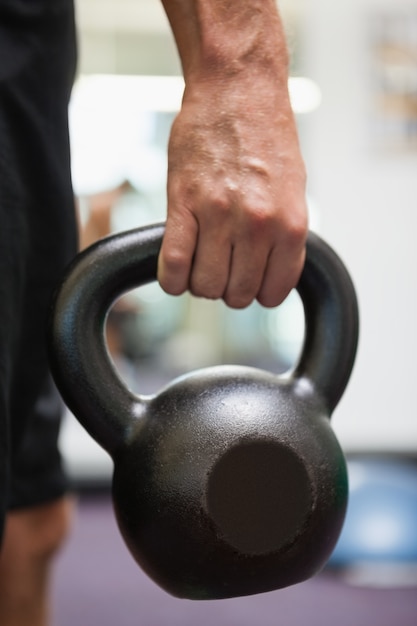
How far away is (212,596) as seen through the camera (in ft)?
1.91

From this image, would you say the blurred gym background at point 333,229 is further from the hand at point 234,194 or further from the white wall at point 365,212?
the hand at point 234,194

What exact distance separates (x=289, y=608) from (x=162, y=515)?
133 centimetres

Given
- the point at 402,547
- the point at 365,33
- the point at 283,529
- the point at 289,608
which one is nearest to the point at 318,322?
the point at 283,529

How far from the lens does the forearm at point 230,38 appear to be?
0.61 m

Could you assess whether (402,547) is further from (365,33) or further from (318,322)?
(365,33)

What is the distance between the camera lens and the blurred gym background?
185 centimetres

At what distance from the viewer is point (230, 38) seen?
2.01 ft

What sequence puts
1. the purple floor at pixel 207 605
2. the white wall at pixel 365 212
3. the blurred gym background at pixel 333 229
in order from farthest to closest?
the white wall at pixel 365 212 → the blurred gym background at pixel 333 229 → the purple floor at pixel 207 605

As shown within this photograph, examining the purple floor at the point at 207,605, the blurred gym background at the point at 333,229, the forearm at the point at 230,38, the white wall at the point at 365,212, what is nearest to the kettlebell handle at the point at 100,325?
the forearm at the point at 230,38

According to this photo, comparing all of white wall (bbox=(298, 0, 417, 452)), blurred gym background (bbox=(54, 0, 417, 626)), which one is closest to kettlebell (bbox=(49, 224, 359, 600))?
blurred gym background (bbox=(54, 0, 417, 626))

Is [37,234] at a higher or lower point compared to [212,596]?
higher

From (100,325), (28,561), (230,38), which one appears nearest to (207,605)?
(28,561)

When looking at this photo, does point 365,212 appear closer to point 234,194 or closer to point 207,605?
point 207,605

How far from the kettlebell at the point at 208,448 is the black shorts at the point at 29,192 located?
6 centimetres
